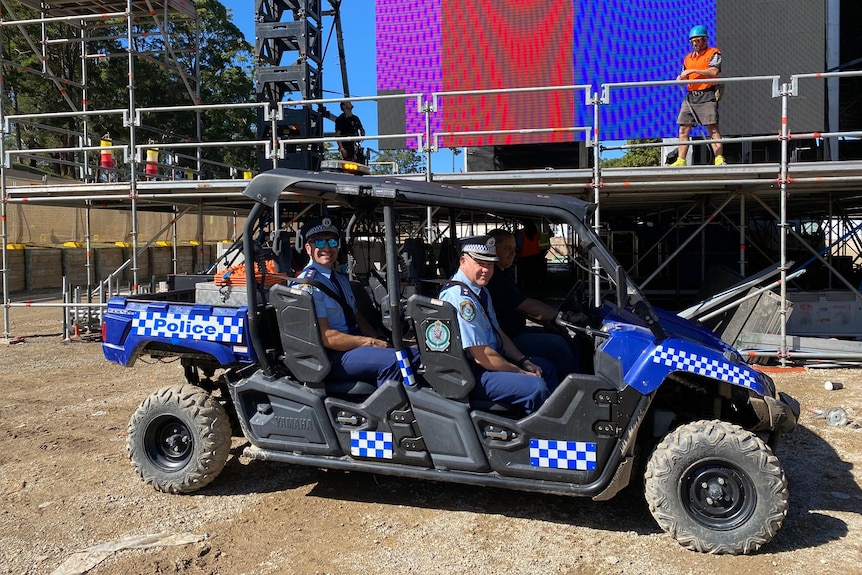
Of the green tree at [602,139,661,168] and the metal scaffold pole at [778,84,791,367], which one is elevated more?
the green tree at [602,139,661,168]

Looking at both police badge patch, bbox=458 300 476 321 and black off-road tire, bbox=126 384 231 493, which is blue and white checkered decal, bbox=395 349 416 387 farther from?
black off-road tire, bbox=126 384 231 493

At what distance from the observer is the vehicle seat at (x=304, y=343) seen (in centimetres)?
404

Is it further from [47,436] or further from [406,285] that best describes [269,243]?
[47,436]

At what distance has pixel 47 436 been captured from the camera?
581 cm

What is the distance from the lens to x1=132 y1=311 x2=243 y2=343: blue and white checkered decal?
14.3ft

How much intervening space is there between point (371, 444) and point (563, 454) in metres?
1.13

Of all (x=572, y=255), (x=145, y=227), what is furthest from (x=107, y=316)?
(x=145, y=227)

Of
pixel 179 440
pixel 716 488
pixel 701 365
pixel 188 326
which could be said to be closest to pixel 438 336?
pixel 701 365

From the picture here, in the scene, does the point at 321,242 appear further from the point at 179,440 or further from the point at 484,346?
the point at 179,440

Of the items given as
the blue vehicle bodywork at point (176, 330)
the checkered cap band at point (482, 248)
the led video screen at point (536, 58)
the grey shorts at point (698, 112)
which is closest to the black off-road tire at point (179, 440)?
the blue vehicle bodywork at point (176, 330)

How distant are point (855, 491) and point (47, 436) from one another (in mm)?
6280

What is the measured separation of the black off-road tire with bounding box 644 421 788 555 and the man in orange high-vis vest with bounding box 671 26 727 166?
5.32 metres

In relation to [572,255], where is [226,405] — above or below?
below

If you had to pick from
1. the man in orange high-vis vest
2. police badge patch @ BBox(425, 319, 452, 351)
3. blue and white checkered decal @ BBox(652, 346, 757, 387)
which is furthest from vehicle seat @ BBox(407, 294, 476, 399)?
the man in orange high-vis vest
